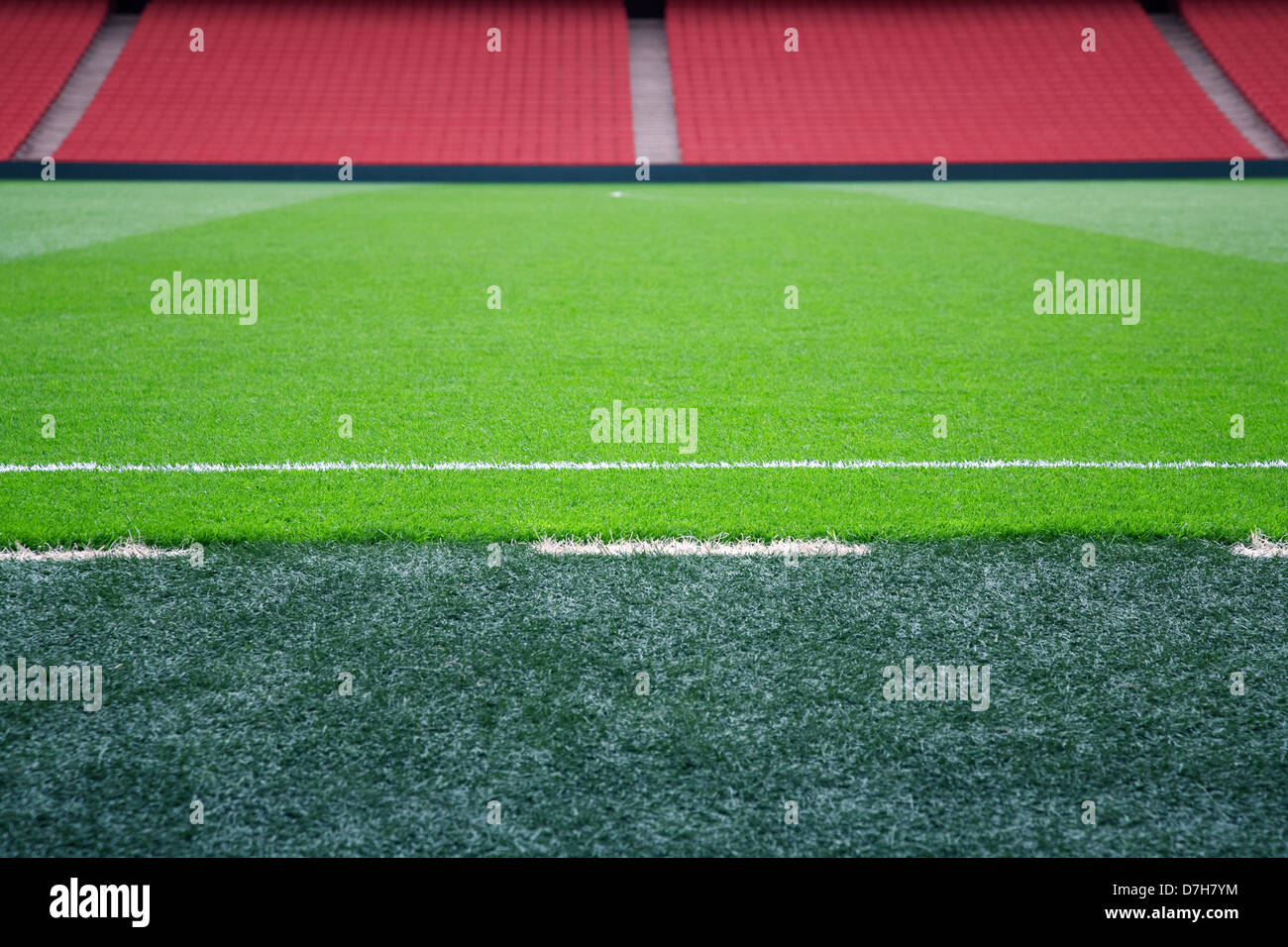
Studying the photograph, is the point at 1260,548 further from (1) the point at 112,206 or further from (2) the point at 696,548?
(1) the point at 112,206

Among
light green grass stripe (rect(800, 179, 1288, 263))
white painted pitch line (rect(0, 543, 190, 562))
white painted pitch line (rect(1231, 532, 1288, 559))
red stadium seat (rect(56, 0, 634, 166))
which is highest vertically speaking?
red stadium seat (rect(56, 0, 634, 166))

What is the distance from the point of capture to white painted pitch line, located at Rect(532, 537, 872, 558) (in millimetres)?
3141

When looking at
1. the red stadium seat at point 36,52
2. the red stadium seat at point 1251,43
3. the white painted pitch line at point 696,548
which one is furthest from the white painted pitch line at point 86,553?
the red stadium seat at point 1251,43

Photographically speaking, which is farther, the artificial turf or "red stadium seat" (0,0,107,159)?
"red stadium seat" (0,0,107,159)

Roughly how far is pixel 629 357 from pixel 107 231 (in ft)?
28.7

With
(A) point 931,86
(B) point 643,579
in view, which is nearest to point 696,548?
(B) point 643,579

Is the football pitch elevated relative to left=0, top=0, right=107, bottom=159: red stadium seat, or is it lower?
lower

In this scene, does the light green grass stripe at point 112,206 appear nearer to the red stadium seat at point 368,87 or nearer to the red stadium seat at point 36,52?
the red stadium seat at point 368,87

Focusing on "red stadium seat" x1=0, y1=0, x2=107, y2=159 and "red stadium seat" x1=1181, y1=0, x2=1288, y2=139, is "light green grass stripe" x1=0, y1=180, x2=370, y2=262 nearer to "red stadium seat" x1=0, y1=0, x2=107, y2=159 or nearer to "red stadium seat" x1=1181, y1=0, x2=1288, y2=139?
"red stadium seat" x1=0, y1=0, x2=107, y2=159

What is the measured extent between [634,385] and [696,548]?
2.02m

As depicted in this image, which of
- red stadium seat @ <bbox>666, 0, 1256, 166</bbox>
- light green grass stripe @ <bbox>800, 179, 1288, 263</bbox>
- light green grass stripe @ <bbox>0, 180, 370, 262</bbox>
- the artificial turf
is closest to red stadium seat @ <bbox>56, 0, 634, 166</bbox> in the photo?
red stadium seat @ <bbox>666, 0, 1256, 166</bbox>

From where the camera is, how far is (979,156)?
25625 mm

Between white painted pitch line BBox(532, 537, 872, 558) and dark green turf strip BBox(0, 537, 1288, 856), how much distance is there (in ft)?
0.25
